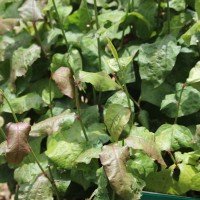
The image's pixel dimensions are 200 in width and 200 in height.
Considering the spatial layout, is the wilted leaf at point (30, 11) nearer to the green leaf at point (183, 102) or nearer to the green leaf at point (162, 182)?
the green leaf at point (183, 102)

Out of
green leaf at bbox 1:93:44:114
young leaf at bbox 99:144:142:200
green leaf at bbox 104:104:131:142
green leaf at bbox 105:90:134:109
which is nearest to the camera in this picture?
young leaf at bbox 99:144:142:200

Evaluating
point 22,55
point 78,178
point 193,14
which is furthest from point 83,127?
point 193,14

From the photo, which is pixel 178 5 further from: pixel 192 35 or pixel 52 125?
pixel 52 125

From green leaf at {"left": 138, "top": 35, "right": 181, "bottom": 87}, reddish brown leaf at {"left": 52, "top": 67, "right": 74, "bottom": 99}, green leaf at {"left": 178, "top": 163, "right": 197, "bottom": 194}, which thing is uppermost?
reddish brown leaf at {"left": 52, "top": 67, "right": 74, "bottom": 99}

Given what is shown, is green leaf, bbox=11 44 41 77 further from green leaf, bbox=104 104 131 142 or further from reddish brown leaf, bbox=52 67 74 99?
green leaf, bbox=104 104 131 142

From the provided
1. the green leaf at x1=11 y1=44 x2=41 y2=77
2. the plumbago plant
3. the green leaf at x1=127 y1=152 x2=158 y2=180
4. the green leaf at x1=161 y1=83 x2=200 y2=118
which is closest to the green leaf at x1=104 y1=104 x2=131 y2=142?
the plumbago plant

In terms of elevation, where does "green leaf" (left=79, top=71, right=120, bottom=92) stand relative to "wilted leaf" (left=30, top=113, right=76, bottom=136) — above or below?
above

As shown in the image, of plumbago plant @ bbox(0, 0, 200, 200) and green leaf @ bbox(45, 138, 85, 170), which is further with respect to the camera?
green leaf @ bbox(45, 138, 85, 170)

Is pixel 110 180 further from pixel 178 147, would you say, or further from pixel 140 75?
pixel 140 75
